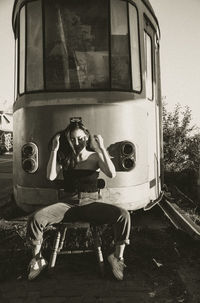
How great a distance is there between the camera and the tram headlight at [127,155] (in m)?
4.02

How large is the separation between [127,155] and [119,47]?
1.34 m

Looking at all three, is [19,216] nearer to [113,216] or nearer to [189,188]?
[113,216]

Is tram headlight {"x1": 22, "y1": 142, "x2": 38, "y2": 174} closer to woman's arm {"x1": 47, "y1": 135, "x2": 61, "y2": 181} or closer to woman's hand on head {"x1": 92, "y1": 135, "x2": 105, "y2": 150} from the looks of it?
woman's arm {"x1": 47, "y1": 135, "x2": 61, "y2": 181}

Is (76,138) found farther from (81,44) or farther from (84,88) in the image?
(81,44)

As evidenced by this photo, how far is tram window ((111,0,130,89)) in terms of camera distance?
163 inches

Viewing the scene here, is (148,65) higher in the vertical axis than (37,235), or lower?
higher

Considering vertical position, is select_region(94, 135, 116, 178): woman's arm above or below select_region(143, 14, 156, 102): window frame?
below

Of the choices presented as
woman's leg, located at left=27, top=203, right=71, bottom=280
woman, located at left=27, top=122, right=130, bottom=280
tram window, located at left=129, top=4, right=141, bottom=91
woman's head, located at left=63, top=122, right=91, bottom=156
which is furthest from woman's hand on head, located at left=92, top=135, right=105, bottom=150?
tram window, located at left=129, top=4, right=141, bottom=91

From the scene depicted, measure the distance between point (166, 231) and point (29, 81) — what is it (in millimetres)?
2673

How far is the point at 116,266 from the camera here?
310 cm

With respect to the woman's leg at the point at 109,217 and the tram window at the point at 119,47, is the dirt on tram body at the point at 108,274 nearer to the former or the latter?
the woman's leg at the point at 109,217

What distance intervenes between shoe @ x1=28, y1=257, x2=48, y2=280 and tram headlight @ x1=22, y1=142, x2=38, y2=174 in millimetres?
1263

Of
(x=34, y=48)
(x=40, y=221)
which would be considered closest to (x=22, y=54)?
(x=34, y=48)

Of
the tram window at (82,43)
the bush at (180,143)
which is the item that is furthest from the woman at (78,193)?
the bush at (180,143)
